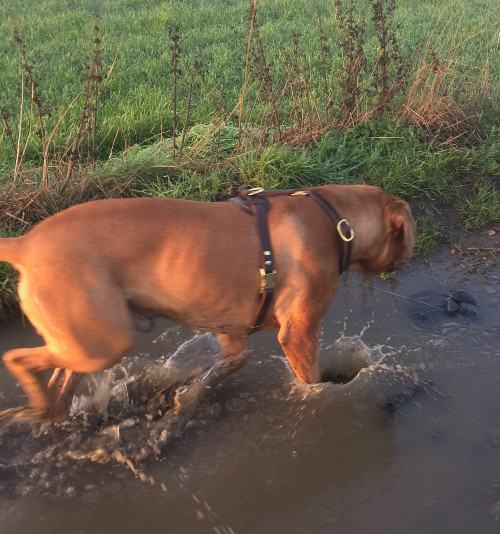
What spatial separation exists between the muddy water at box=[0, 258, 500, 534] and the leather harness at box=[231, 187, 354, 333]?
698 millimetres

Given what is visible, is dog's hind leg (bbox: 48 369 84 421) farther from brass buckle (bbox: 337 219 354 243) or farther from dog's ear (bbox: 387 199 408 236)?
dog's ear (bbox: 387 199 408 236)

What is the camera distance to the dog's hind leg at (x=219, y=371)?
356cm

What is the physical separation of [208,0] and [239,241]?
1127 centimetres

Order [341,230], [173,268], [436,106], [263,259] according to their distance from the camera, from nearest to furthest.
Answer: [173,268], [263,259], [341,230], [436,106]

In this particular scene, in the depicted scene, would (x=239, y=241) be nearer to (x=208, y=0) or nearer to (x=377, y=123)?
(x=377, y=123)

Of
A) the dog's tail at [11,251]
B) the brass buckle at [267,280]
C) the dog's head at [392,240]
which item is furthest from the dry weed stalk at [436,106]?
the dog's tail at [11,251]

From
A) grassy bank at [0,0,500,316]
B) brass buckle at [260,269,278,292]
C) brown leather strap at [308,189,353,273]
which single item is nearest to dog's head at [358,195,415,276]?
brown leather strap at [308,189,353,273]

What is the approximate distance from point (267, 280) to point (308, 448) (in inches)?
39.2

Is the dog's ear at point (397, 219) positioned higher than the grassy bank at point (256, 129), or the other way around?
the dog's ear at point (397, 219)

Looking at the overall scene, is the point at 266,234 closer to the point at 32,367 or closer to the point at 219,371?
the point at 219,371

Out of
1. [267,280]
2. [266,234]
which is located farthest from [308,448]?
[266,234]

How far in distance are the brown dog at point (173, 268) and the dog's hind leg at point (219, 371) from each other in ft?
0.82

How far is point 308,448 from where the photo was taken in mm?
3240

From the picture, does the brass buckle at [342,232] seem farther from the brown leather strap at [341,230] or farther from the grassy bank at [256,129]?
the grassy bank at [256,129]
